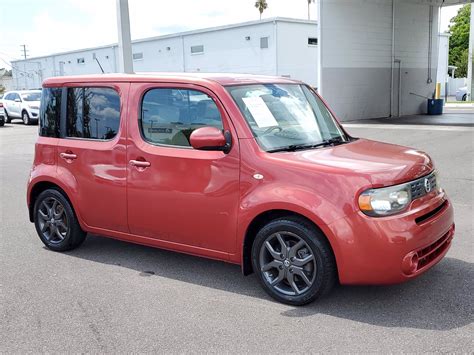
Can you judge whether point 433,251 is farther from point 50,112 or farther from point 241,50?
point 241,50

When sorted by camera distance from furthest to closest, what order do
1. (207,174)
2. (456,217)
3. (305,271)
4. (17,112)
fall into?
1. (17,112)
2. (456,217)
3. (207,174)
4. (305,271)

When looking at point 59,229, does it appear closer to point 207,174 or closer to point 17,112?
point 207,174

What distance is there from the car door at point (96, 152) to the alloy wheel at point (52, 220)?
38cm

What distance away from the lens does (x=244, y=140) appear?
421 cm

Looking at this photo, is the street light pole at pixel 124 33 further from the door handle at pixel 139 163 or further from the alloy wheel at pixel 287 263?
the alloy wheel at pixel 287 263

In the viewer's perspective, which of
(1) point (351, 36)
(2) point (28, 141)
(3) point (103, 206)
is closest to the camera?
(3) point (103, 206)

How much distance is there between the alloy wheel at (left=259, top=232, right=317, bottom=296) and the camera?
401 centimetres

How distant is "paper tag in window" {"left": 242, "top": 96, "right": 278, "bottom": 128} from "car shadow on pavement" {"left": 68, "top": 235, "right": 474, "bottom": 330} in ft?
4.58

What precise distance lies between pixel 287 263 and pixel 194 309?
0.80 m

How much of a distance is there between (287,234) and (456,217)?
3.55 metres

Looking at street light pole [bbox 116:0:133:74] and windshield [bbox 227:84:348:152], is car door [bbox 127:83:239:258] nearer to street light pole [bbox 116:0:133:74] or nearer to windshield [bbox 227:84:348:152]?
windshield [bbox 227:84:348:152]

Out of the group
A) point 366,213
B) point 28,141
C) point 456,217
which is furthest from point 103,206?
point 28,141

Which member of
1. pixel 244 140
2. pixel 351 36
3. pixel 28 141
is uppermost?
pixel 351 36

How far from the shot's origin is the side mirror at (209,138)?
164 inches
